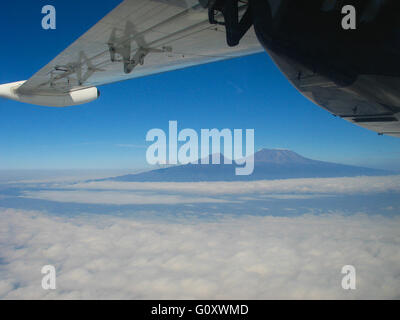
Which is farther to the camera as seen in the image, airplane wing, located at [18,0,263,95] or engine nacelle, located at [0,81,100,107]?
engine nacelle, located at [0,81,100,107]

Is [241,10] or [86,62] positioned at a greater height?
[86,62]

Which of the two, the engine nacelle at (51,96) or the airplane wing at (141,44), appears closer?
the airplane wing at (141,44)

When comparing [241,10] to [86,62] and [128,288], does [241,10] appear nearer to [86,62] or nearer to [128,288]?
[86,62]

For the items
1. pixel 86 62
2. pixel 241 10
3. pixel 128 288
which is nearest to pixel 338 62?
pixel 241 10

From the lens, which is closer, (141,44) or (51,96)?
(141,44)
